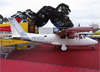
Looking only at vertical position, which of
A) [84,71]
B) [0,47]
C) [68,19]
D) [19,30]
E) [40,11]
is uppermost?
[40,11]

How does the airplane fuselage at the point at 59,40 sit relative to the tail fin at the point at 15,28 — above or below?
below

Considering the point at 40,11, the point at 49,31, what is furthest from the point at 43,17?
the point at 49,31

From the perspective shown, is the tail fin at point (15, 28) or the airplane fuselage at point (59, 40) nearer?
the tail fin at point (15, 28)

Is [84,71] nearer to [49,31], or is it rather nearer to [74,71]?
[74,71]

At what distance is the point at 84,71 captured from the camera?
470 centimetres

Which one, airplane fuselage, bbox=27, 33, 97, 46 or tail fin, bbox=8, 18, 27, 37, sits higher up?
tail fin, bbox=8, 18, 27, 37

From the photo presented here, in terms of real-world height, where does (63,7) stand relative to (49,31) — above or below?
above

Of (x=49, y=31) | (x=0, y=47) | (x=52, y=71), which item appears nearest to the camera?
(x=52, y=71)

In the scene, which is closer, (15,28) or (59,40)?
(15,28)

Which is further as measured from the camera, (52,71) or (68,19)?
(68,19)

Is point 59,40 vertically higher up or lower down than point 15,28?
lower down

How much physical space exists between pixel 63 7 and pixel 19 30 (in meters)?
35.8

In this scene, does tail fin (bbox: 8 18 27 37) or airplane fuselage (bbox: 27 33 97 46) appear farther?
airplane fuselage (bbox: 27 33 97 46)

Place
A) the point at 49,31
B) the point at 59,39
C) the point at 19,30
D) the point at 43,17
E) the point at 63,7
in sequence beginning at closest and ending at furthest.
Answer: the point at 19,30 < the point at 59,39 < the point at 49,31 < the point at 43,17 < the point at 63,7
